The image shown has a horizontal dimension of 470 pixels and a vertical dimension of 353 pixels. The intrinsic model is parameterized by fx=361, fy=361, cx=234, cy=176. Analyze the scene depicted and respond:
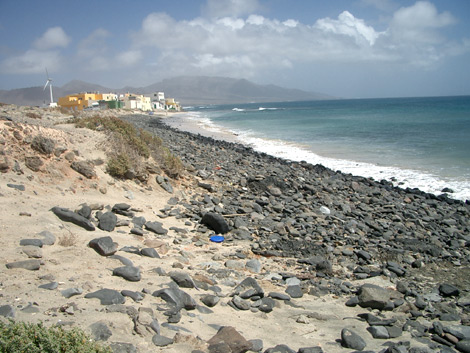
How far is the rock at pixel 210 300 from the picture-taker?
453 cm

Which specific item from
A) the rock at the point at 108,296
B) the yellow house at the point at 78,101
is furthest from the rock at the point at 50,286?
the yellow house at the point at 78,101

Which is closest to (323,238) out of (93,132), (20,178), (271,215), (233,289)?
(271,215)

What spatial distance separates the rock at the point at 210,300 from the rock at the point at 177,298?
230 millimetres

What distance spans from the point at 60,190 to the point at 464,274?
7.79 metres

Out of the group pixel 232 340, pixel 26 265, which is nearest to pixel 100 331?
pixel 232 340

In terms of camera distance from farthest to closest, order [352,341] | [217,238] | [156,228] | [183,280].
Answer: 1. [217,238]
2. [156,228]
3. [183,280]
4. [352,341]

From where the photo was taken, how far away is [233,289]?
5137mm

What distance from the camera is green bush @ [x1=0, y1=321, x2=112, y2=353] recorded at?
8.29ft

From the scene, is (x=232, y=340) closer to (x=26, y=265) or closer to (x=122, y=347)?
(x=122, y=347)

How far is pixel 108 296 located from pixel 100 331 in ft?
2.31

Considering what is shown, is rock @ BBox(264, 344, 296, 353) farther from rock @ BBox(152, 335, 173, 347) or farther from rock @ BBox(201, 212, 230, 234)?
rock @ BBox(201, 212, 230, 234)

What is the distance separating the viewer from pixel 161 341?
3.40 metres

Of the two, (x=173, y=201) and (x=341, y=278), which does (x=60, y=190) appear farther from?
(x=341, y=278)

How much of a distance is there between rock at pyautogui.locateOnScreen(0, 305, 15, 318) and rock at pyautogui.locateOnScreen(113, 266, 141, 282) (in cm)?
144
